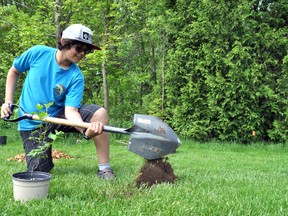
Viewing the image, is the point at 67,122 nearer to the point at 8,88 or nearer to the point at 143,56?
the point at 8,88

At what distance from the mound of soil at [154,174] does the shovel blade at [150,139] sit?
0.11 m

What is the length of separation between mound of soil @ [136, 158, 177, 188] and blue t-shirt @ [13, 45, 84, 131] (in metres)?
0.87

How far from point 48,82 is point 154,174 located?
133 cm

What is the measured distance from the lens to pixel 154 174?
312cm

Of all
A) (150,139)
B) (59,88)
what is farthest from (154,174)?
(59,88)

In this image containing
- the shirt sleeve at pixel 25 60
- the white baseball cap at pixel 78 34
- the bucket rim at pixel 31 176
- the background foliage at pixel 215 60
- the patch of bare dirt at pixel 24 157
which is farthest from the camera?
the background foliage at pixel 215 60

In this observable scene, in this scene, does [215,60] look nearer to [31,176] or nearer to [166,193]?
[166,193]

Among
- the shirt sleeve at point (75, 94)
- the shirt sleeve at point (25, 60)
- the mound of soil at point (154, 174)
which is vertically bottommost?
the mound of soil at point (154, 174)

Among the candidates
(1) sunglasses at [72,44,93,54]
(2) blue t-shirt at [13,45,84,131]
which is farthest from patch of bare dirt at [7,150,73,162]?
(1) sunglasses at [72,44,93,54]

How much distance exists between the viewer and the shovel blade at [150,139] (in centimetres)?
301

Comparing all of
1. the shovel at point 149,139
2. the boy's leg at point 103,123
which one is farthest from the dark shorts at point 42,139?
the shovel at point 149,139

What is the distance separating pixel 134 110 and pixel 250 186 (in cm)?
886

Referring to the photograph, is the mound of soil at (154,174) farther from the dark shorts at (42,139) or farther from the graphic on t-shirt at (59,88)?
the graphic on t-shirt at (59,88)

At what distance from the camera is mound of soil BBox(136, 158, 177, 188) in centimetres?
307
